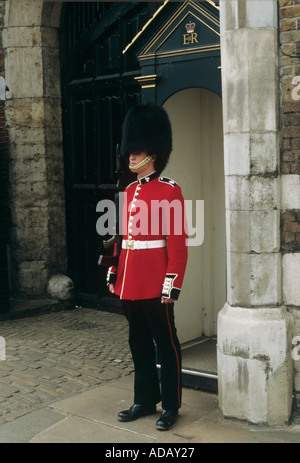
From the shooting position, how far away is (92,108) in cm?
811

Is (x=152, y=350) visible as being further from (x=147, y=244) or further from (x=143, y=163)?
(x=143, y=163)

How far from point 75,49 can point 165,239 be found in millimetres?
4358

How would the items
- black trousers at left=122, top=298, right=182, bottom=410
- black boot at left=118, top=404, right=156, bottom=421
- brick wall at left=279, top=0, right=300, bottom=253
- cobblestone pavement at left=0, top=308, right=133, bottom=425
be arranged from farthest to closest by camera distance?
1. cobblestone pavement at left=0, top=308, right=133, bottom=425
2. black boot at left=118, top=404, right=156, bottom=421
3. black trousers at left=122, top=298, right=182, bottom=410
4. brick wall at left=279, top=0, right=300, bottom=253

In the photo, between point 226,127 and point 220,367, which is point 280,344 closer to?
point 220,367

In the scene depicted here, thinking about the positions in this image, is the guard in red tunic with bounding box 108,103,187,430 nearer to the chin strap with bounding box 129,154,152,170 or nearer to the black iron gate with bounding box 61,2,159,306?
the chin strap with bounding box 129,154,152,170

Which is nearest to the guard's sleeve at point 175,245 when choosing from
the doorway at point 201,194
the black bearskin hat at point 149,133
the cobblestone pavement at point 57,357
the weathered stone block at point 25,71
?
the black bearskin hat at point 149,133

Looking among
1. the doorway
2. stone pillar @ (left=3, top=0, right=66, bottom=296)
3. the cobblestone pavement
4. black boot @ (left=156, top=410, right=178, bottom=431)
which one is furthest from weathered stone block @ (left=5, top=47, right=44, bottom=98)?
black boot @ (left=156, top=410, right=178, bottom=431)

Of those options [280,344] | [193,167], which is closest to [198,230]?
[193,167]

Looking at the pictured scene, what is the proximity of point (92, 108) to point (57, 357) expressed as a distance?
123 inches

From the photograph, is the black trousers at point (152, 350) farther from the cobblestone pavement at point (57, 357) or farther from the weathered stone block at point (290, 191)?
the weathered stone block at point (290, 191)

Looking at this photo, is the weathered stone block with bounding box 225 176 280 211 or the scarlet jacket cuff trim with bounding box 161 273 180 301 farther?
the weathered stone block with bounding box 225 176 280 211

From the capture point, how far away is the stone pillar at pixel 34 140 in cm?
818

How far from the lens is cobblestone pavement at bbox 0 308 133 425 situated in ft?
17.6
